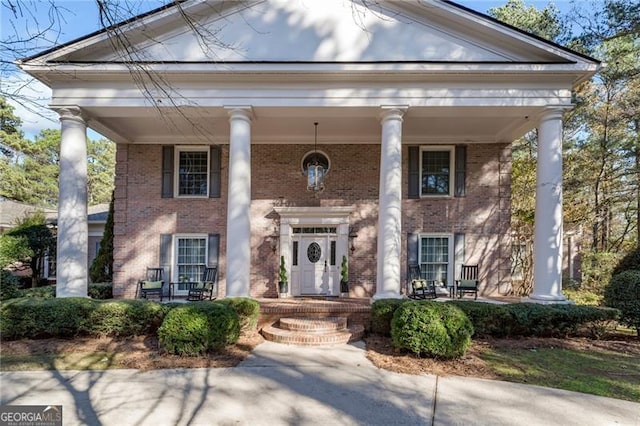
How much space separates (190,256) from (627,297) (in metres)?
11.7

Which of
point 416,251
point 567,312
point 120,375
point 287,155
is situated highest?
point 287,155

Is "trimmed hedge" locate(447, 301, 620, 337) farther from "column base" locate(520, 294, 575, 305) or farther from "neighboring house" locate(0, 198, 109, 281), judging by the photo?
"neighboring house" locate(0, 198, 109, 281)

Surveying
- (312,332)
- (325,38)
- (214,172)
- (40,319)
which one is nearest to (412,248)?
(312,332)

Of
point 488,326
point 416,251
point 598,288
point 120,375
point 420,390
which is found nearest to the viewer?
point 420,390

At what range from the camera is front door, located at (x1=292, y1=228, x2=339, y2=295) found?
39.2 ft

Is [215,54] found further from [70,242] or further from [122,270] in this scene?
[122,270]

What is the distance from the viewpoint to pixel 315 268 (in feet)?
39.4

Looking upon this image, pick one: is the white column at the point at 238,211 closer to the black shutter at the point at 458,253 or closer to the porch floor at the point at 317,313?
the porch floor at the point at 317,313

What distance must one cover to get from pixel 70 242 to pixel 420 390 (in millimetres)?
8613

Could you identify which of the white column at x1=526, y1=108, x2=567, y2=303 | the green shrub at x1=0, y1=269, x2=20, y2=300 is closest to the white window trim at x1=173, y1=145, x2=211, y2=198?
the green shrub at x1=0, y1=269, x2=20, y2=300

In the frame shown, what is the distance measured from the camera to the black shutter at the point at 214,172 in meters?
12.2

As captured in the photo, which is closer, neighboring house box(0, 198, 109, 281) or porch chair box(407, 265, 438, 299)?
porch chair box(407, 265, 438, 299)

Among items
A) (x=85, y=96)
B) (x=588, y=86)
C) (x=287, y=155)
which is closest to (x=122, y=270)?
(x=85, y=96)

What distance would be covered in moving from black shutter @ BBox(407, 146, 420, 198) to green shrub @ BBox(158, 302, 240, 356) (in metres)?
7.55
